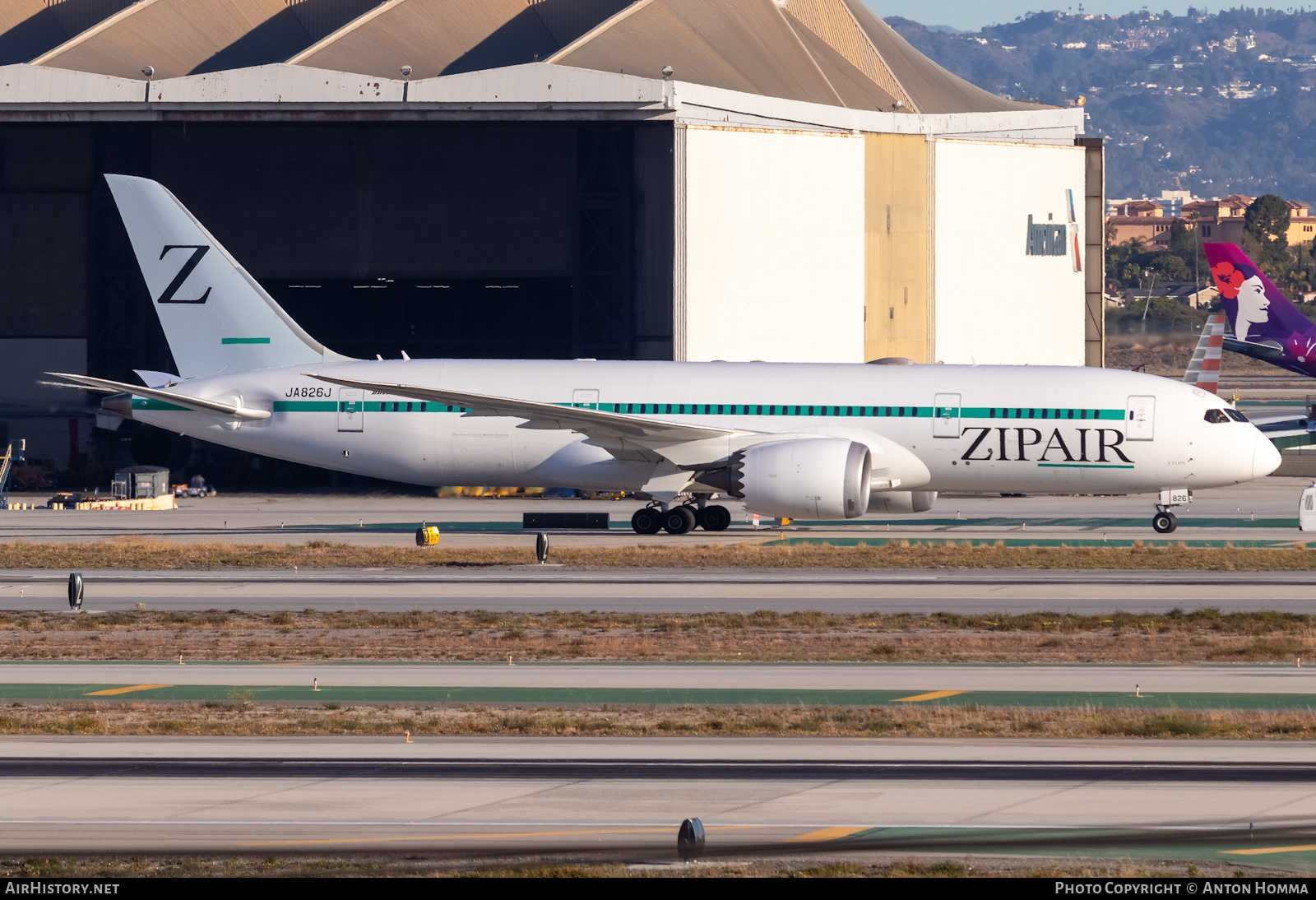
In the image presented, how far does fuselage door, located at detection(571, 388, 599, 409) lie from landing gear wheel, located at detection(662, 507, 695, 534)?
351 centimetres

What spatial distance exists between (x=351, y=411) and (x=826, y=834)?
31681 millimetres

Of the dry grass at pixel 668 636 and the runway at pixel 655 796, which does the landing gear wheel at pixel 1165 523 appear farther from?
the runway at pixel 655 796

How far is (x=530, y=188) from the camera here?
6372 cm

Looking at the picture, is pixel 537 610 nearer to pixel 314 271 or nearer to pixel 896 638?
pixel 896 638

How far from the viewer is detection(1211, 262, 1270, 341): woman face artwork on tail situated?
2653 inches

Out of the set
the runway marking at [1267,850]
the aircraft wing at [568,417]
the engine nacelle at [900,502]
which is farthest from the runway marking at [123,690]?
the engine nacelle at [900,502]

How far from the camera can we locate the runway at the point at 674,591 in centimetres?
2920

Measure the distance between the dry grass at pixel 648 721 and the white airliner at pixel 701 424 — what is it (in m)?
19.4

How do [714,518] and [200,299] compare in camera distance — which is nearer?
[714,518]

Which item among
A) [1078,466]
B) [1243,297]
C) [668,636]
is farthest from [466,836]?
[1243,297]

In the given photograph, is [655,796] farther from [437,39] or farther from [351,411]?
[437,39]

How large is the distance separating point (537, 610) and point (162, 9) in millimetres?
41117

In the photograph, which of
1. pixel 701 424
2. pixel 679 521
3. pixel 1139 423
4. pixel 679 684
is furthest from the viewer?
pixel 679 521
